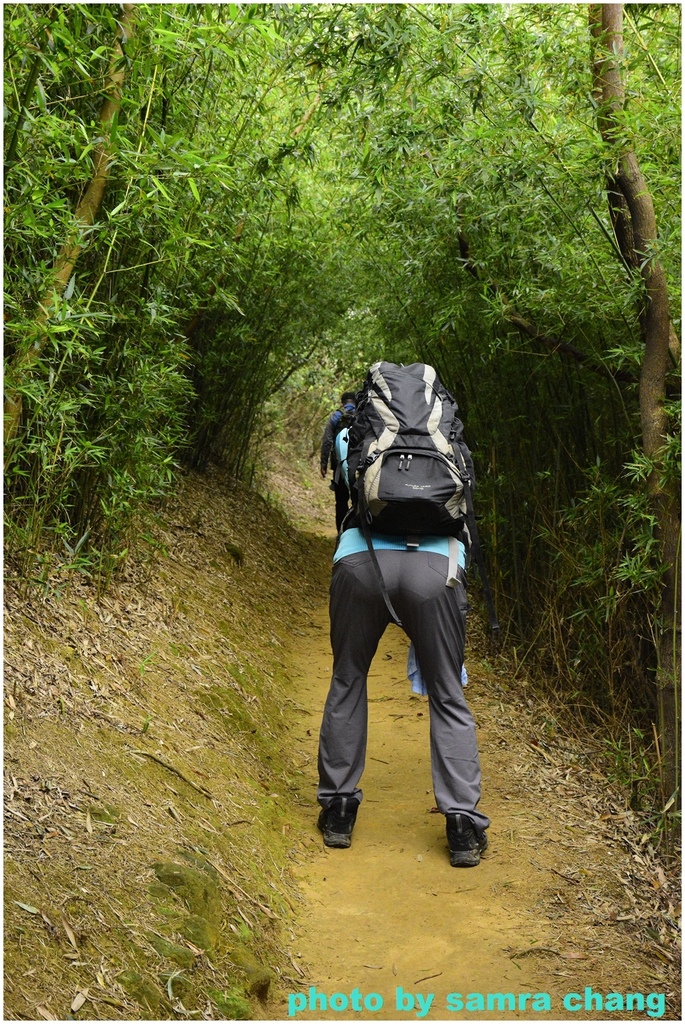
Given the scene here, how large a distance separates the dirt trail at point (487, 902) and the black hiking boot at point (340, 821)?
4 cm

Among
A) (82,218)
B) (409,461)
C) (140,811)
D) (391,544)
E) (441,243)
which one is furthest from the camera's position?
(441,243)

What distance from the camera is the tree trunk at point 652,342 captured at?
3.21 meters

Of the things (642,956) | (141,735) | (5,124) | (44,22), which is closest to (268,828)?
(141,735)

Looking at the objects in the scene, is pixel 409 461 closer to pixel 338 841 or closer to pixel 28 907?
pixel 338 841

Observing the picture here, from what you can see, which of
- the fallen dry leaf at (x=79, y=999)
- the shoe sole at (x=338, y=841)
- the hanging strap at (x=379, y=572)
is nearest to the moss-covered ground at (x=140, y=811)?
the fallen dry leaf at (x=79, y=999)

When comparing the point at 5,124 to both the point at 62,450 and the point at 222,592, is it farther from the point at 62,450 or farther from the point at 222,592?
the point at 222,592

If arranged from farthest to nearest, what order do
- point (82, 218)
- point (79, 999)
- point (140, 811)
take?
point (82, 218) → point (140, 811) → point (79, 999)

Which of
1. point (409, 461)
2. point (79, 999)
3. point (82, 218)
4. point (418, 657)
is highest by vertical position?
point (82, 218)

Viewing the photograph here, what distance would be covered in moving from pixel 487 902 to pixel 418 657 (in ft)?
2.69

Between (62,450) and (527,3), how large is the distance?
246 centimetres

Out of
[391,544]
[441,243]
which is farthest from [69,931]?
[441,243]

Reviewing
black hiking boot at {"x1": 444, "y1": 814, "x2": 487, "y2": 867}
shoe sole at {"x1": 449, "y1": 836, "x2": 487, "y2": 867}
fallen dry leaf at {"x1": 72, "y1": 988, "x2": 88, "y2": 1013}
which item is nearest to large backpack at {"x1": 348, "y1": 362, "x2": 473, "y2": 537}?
black hiking boot at {"x1": 444, "y1": 814, "x2": 487, "y2": 867}

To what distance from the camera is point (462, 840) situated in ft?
9.93

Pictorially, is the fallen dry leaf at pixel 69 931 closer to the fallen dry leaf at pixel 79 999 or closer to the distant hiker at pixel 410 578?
the fallen dry leaf at pixel 79 999
